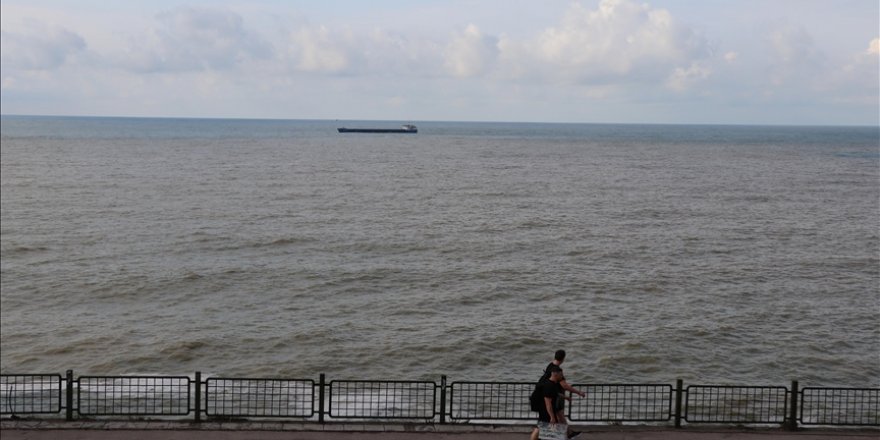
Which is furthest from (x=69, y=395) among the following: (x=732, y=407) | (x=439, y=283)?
(x=439, y=283)

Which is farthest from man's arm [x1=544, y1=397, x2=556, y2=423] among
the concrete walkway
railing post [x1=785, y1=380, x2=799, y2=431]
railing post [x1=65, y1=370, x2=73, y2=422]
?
railing post [x1=65, y1=370, x2=73, y2=422]

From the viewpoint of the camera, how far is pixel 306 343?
2609cm

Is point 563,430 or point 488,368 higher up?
point 563,430

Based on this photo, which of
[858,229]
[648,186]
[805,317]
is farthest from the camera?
[648,186]

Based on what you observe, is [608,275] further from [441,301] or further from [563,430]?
[563,430]

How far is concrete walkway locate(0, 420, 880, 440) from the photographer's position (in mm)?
13820

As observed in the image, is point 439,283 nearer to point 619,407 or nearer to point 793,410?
point 619,407

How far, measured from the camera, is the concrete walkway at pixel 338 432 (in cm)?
1382

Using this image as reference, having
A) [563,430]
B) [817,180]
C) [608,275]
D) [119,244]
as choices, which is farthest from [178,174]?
[563,430]

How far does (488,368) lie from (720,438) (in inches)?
412

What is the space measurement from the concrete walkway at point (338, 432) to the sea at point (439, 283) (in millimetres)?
8777

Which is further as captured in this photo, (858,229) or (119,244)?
(858,229)

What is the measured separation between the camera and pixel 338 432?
46.8 ft

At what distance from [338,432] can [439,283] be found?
2042 cm
